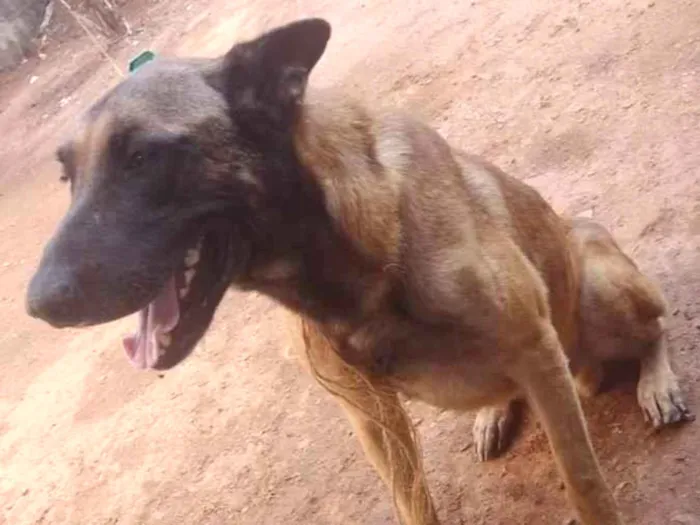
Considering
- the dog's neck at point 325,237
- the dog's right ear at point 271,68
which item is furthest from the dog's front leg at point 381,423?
the dog's right ear at point 271,68

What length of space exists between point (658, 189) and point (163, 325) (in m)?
2.58

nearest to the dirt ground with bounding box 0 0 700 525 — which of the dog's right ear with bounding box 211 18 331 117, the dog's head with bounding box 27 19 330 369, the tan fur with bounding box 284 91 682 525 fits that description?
the tan fur with bounding box 284 91 682 525

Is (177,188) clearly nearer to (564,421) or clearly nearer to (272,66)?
(272,66)

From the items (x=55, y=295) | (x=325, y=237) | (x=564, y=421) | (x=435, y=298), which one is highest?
→ (x=55, y=295)

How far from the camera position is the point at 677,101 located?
512cm

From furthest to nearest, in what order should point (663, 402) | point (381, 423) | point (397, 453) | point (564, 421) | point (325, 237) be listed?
point (663, 402) < point (397, 453) < point (381, 423) < point (564, 421) < point (325, 237)

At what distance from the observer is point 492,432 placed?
157 inches

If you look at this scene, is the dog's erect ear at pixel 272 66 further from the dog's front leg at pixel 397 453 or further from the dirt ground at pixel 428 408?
the dog's front leg at pixel 397 453

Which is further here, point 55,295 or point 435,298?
point 435,298

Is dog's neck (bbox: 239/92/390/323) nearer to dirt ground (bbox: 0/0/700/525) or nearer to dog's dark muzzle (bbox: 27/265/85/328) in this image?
dog's dark muzzle (bbox: 27/265/85/328)

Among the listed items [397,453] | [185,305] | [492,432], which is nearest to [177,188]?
[185,305]

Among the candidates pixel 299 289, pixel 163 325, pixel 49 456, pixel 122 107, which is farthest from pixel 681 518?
pixel 49 456

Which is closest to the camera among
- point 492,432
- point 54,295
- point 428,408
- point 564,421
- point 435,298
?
point 54,295

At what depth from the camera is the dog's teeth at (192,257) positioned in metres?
2.76
